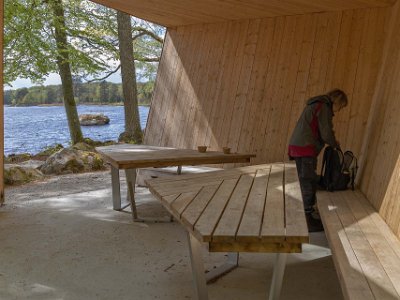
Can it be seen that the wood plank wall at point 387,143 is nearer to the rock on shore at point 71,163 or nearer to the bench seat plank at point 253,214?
the bench seat plank at point 253,214

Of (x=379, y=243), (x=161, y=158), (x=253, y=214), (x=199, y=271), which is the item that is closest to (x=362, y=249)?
(x=379, y=243)

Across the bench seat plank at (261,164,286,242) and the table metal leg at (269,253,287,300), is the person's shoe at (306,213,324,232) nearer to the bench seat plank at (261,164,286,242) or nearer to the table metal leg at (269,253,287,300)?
the bench seat plank at (261,164,286,242)

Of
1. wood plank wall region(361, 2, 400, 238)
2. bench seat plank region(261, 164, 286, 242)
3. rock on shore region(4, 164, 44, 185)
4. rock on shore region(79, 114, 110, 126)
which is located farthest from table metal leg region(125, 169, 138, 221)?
rock on shore region(79, 114, 110, 126)

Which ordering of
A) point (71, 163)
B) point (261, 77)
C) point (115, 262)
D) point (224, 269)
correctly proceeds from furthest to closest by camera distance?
point (71, 163) → point (261, 77) → point (115, 262) → point (224, 269)

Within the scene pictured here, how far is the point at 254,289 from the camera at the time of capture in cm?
366

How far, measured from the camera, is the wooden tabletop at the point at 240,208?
7.75ft

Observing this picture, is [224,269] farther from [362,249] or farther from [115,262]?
[362,249]

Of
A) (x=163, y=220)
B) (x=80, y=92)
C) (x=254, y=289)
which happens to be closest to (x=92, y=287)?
(x=254, y=289)

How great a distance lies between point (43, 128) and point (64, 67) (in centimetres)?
1408

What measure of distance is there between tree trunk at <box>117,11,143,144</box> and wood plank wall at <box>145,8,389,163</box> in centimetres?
473

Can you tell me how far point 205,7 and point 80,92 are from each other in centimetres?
1919

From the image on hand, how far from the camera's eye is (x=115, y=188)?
6348mm

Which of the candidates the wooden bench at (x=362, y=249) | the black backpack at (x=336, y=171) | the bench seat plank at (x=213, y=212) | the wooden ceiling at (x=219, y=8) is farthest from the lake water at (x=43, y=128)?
the bench seat plank at (x=213, y=212)

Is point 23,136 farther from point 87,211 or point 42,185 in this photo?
point 87,211
